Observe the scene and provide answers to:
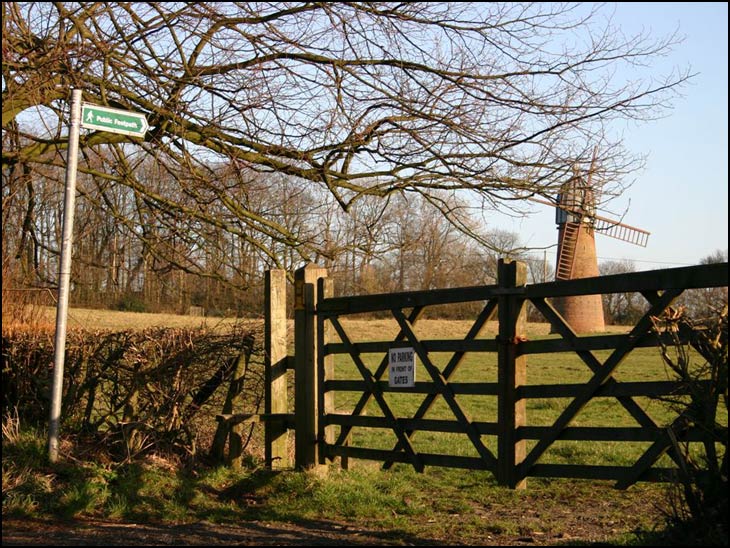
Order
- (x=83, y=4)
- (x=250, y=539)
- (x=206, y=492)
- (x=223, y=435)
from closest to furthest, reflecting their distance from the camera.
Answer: (x=250, y=539) < (x=206, y=492) < (x=223, y=435) < (x=83, y=4)

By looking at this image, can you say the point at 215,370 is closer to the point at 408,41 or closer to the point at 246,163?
the point at 246,163

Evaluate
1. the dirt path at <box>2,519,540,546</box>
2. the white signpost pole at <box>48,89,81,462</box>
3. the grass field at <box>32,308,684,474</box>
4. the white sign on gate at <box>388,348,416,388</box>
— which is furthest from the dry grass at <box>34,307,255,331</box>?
the dirt path at <box>2,519,540,546</box>

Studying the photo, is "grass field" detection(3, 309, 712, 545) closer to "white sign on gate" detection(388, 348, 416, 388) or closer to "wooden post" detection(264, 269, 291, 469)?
"wooden post" detection(264, 269, 291, 469)

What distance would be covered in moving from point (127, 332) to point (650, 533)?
5.64m

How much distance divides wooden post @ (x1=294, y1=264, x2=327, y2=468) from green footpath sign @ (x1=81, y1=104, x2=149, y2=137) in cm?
212

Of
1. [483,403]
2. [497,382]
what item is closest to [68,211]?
[497,382]

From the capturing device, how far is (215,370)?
891cm

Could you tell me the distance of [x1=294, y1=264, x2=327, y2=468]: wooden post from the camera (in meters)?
8.67

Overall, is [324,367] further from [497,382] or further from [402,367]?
[497,382]

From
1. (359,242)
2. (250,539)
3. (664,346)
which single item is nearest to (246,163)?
(359,242)

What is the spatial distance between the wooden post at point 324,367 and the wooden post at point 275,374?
0.49 meters

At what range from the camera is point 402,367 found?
7.83 meters

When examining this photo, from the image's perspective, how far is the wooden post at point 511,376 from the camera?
6867 millimetres

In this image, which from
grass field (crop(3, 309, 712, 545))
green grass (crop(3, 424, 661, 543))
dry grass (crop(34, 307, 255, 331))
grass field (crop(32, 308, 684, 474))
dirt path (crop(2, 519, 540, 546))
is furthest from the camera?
grass field (crop(32, 308, 684, 474))
